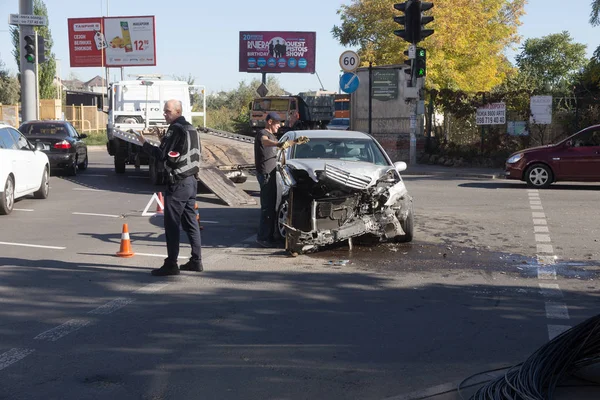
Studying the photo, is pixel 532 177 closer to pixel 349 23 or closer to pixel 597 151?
pixel 597 151

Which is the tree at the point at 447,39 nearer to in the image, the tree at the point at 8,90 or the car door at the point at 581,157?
the car door at the point at 581,157

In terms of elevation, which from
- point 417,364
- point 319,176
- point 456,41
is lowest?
point 417,364

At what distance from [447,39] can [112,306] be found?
101 feet

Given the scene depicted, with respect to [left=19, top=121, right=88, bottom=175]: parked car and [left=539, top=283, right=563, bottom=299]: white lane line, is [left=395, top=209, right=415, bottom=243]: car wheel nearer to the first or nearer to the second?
[left=539, top=283, right=563, bottom=299]: white lane line

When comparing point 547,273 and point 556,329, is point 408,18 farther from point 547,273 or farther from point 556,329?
point 556,329

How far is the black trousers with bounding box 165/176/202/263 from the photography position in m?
8.49

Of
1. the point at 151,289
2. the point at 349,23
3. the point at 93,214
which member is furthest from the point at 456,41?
the point at 151,289

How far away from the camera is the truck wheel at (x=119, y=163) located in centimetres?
2256

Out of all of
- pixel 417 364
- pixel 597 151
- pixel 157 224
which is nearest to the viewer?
pixel 417 364

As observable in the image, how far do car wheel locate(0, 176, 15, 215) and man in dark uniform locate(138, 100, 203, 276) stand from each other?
5.89 metres

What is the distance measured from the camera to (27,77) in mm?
27781

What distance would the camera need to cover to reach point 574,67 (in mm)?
79438

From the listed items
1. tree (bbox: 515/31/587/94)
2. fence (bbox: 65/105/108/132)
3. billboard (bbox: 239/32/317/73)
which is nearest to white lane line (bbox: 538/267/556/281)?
fence (bbox: 65/105/108/132)

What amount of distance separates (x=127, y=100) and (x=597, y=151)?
12797 mm
